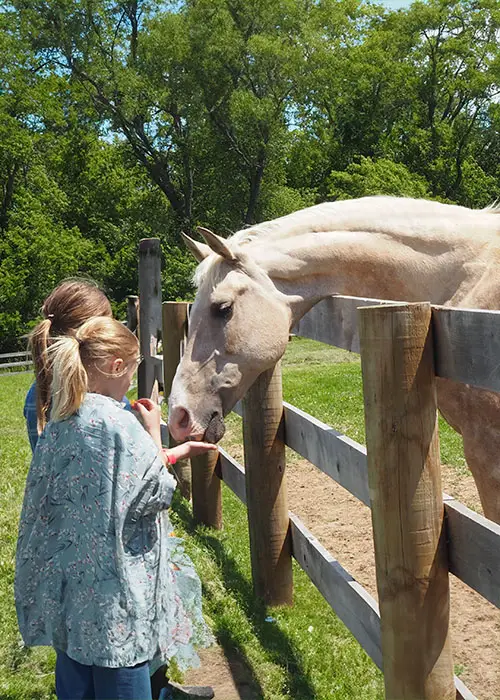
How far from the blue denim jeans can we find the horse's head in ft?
3.47

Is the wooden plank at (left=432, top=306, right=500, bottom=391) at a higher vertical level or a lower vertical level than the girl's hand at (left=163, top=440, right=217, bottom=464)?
higher

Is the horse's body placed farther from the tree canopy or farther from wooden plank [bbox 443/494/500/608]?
the tree canopy

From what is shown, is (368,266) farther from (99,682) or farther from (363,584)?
(363,584)

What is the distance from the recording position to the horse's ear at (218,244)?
10.1 ft

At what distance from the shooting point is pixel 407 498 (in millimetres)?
2074

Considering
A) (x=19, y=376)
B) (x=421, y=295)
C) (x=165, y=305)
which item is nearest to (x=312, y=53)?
(x=19, y=376)

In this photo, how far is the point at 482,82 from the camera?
116 ft

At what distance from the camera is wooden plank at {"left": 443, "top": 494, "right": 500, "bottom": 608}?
198 centimetres

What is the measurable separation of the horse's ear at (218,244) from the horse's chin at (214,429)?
2.33 feet

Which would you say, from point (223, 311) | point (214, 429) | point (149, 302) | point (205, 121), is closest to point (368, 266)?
point (223, 311)

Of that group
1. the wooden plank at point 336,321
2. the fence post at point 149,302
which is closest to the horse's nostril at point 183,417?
the wooden plank at point 336,321

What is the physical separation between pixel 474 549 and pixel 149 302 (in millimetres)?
5694

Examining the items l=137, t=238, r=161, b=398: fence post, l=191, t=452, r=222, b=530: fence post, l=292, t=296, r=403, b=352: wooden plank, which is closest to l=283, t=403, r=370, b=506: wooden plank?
l=292, t=296, r=403, b=352: wooden plank

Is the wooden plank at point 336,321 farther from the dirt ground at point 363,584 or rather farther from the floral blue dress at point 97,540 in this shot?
the dirt ground at point 363,584
